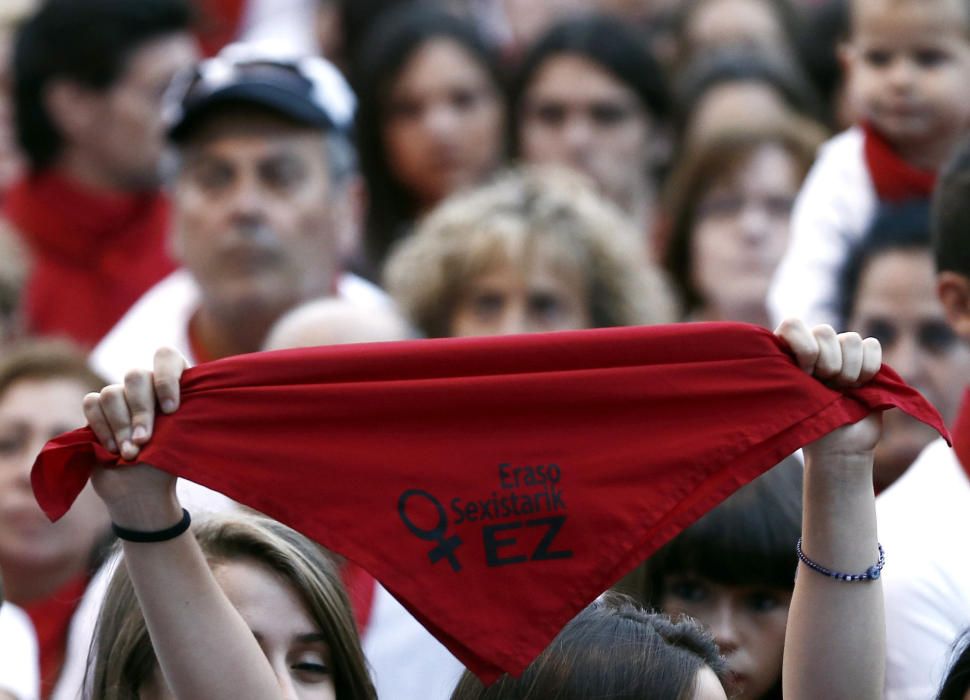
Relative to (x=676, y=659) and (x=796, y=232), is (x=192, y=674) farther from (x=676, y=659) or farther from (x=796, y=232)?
(x=796, y=232)

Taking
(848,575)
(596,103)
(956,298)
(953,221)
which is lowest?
(848,575)

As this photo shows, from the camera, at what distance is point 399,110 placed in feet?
19.2

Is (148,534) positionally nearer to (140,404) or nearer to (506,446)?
(140,404)

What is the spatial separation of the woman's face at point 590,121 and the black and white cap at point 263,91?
1215 mm

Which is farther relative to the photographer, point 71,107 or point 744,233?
point 71,107

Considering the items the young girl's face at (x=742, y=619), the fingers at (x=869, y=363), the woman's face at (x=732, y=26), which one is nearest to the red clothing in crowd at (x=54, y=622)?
the young girl's face at (x=742, y=619)

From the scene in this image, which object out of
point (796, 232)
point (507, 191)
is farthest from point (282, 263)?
point (796, 232)

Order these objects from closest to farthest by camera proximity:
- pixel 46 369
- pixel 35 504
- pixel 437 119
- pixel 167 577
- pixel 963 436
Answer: pixel 167 577
pixel 963 436
pixel 35 504
pixel 46 369
pixel 437 119

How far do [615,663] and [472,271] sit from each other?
217 centimetres

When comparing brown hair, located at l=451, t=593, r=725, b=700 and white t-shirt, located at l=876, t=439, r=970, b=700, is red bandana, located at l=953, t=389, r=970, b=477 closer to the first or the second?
white t-shirt, located at l=876, t=439, r=970, b=700

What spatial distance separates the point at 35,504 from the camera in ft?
12.4

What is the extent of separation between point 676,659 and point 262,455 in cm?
64

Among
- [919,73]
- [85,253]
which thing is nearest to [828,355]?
[919,73]

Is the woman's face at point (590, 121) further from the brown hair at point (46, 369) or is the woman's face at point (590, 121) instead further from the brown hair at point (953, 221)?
the brown hair at point (953, 221)
